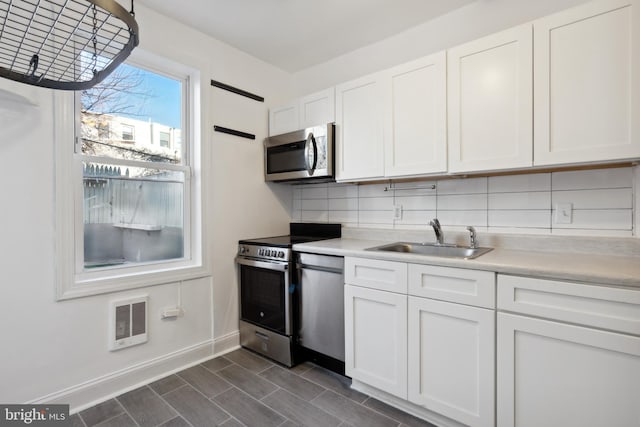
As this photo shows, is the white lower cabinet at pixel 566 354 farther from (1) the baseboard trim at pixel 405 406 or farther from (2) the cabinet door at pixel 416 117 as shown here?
(2) the cabinet door at pixel 416 117

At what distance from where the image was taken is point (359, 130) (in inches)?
90.3

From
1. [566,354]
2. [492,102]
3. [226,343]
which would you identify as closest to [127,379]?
[226,343]

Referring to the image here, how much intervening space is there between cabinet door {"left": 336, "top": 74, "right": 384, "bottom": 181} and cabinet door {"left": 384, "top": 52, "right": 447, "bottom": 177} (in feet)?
0.24

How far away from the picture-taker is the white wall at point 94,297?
1.61 meters

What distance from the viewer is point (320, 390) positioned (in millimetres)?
1979

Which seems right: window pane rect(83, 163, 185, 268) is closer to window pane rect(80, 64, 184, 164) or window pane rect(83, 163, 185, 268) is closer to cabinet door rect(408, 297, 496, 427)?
window pane rect(80, 64, 184, 164)

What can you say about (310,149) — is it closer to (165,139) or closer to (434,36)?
(165,139)

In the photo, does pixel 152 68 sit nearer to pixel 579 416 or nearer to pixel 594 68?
pixel 594 68

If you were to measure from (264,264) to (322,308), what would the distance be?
597mm

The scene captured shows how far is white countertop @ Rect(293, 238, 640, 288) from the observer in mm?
1217

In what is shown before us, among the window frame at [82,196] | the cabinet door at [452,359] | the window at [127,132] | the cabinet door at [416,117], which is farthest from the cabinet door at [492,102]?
the window at [127,132]

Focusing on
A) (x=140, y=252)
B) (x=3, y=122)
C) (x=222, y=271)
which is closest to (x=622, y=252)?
(x=222, y=271)

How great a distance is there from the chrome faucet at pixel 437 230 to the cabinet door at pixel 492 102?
394 millimetres

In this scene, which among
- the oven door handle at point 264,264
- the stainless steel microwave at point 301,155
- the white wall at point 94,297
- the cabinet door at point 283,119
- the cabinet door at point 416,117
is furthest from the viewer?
the cabinet door at point 283,119
